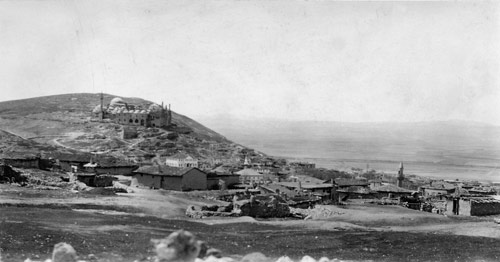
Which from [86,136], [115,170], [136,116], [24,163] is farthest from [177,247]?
[136,116]

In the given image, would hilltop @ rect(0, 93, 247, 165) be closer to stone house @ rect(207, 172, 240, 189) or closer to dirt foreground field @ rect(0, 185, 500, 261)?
stone house @ rect(207, 172, 240, 189)

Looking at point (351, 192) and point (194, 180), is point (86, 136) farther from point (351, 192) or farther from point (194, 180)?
point (351, 192)

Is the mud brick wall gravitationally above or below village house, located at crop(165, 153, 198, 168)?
below

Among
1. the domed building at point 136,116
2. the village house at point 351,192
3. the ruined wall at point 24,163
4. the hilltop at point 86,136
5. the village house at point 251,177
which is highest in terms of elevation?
the domed building at point 136,116

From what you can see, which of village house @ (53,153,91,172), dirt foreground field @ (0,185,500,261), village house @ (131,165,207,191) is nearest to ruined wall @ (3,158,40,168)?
village house @ (53,153,91,172)

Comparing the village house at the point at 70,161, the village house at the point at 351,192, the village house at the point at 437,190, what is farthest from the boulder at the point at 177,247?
the village house at the point at 437,190

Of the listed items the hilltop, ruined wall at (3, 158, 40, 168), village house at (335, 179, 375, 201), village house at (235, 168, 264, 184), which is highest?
the hilltop

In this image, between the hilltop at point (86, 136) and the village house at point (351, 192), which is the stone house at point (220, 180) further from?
the hilltop at point (86, 136)
